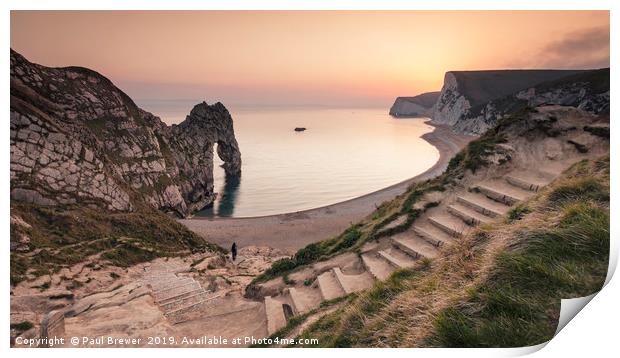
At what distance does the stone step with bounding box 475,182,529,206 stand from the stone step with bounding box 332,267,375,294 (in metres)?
4.57

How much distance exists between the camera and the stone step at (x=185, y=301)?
9.27 metres

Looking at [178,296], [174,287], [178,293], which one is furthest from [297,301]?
[174,287]

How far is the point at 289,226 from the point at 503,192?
2345 centimetres

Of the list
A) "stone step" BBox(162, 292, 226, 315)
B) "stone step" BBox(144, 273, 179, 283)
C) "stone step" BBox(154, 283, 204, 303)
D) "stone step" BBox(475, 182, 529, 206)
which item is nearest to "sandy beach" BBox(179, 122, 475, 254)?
"stone step" BBox(144, 273, 179, 283)

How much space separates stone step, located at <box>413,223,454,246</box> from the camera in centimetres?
901

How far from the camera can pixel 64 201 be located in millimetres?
16672

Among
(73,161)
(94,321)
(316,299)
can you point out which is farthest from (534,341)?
(73,161)

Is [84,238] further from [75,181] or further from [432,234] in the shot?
[432,234]

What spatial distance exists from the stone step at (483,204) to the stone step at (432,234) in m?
1.30

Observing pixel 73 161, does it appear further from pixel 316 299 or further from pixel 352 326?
pixel 352 326

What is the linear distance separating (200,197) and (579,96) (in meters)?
39.7

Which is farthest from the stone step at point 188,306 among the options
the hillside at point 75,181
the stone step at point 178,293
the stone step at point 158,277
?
the hillside at point 75,181

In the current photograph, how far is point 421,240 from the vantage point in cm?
965

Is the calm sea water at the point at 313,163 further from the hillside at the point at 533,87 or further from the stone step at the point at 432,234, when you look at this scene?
the stone step at the point at 432,234
